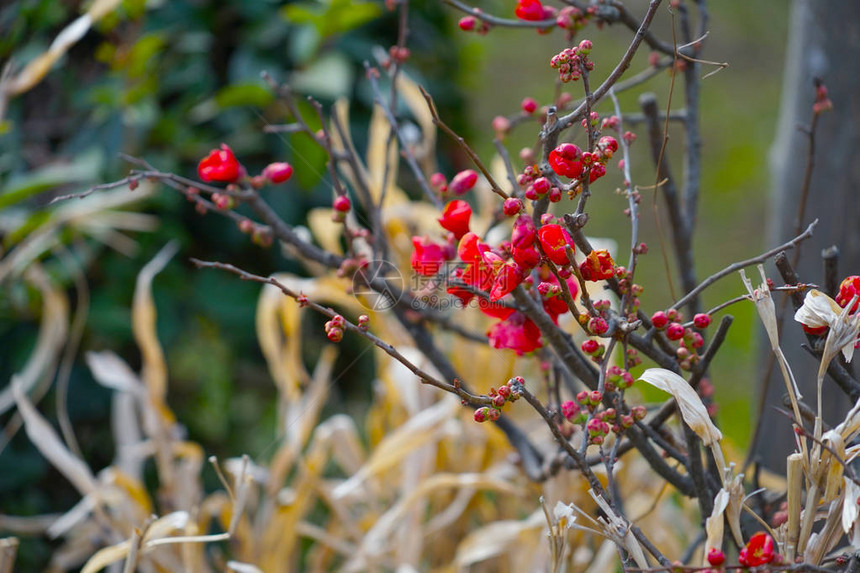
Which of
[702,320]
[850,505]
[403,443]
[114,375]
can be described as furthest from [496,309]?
[114,375]

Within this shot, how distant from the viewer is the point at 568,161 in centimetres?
44

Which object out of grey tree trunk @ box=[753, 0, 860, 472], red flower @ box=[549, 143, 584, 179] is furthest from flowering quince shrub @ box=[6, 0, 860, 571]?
grey tree trunk @ box=[753, 0, 860, 472]

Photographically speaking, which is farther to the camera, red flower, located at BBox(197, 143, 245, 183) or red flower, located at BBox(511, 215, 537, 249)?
red flower, located at BBox(197, 143, 245, 183)

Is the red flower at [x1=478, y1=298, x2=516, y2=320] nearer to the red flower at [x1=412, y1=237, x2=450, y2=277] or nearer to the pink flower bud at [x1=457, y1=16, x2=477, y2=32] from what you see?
the red flower at [x1=412, y1=237, x2=450, y2=277]

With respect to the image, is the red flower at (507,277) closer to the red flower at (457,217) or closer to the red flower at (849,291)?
the red flower at (457,217)

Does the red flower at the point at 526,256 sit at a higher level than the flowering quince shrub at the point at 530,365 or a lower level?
higher

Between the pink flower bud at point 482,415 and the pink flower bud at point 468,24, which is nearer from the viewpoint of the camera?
the pink flower bud at point 482,415

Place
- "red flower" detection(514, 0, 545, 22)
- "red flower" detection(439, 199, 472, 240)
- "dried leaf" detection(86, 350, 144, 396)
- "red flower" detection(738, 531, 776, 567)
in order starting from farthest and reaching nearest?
1. "dried leaf" detection(86, 350, 144, 396)
2. "red flower" detection(514, 0, 545, 22)
3. "red flower" detection(439, 199, 472, 240)
4. "red flower" detection(738, 531, 776, 567)

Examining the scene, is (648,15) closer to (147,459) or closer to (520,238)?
(520,238)

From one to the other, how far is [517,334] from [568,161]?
0.15 metres

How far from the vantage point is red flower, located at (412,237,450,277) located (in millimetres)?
578

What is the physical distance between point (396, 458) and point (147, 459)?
66 centimetres

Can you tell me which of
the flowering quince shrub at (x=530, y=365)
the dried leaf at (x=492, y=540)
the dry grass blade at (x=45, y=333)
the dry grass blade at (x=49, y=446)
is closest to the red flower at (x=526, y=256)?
the flowering quince shrub at (x=530, y=365)

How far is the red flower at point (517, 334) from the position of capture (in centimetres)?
54
